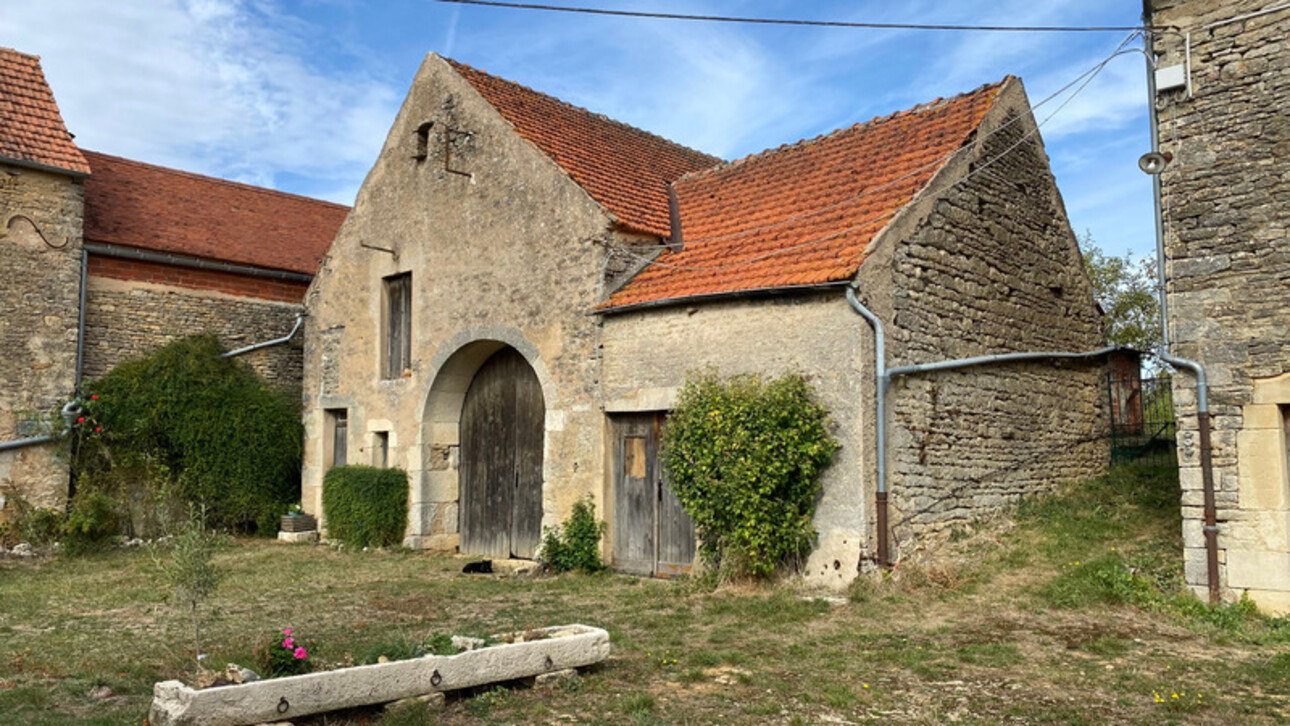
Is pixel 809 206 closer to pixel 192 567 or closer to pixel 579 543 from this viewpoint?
pixel 579 543

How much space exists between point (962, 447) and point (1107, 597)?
232 centimetres

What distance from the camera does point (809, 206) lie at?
10766 mm

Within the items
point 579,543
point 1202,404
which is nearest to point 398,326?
point 579,543

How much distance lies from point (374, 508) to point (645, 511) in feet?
15.1

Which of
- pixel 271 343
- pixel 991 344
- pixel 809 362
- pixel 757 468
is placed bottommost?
pixel 757 468

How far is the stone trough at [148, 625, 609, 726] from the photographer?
462cm

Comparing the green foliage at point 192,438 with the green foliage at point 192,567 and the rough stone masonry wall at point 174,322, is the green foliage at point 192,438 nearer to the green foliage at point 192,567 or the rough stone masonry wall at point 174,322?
the rough stone masonry wall at point 174,322

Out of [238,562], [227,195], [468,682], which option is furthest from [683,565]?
[227,195]

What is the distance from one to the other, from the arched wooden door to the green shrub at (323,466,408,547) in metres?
0.87

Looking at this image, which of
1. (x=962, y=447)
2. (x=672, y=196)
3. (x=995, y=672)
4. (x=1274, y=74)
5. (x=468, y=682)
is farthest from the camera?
(x=672, y=196)

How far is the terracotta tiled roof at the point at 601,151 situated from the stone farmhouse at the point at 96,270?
5.80 m

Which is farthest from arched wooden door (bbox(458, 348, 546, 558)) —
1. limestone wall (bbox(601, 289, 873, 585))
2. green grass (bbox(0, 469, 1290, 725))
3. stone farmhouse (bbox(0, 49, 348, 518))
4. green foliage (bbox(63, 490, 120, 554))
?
stone farmhouse (bbox(0, 49, 348, 518))

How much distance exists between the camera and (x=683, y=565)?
33.7 ft

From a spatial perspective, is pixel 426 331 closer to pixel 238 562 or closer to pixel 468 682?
pixel 238 562
